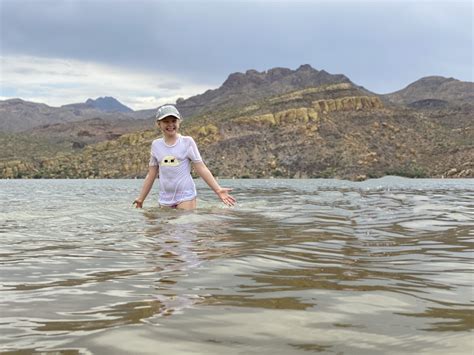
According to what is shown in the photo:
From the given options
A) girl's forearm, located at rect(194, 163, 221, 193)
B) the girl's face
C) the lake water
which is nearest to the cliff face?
girl's forearm, located at rect(194, 163, 221, 193)

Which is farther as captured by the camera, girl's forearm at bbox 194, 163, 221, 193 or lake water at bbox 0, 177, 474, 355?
girl's forearm at bbox 194, 163, 221, 193

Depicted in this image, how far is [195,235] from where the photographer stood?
645 centimetres

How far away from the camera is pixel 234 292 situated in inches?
133

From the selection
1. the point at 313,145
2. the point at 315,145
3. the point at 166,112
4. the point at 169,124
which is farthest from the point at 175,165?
the point at 313,145

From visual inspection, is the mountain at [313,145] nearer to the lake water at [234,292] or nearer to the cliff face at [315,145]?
the cliff face at [315,145]

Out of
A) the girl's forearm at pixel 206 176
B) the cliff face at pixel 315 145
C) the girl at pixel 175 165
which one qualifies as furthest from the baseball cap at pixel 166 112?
the cliff face at pixel 315 145

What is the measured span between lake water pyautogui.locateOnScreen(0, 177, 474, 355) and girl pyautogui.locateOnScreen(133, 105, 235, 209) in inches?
113

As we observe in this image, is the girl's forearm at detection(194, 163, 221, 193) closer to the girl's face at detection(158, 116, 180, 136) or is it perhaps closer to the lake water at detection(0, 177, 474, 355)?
the girl's face at detection(158, 116, 180, 136)

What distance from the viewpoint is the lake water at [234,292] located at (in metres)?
2.33

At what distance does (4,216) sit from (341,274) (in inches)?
304

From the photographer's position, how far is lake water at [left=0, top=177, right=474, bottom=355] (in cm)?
233

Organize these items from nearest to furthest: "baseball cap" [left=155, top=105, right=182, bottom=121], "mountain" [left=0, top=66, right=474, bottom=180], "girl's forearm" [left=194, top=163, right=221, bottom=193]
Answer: "baseball cap" [left=155, top=105, right=182, bottom=121] → "girl's forearm" [left=194, top=163, right=221, bottom=193] → "mountain" [left=0, top=66, right=474, bottom=180]

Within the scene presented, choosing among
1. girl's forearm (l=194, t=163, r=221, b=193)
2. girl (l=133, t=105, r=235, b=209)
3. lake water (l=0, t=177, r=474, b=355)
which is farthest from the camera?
girl's forearm (l=194, t=163, r=221, b=193)

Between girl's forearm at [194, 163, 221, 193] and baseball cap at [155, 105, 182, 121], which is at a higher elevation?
baseball cap at [155, 105, 182, 121]
